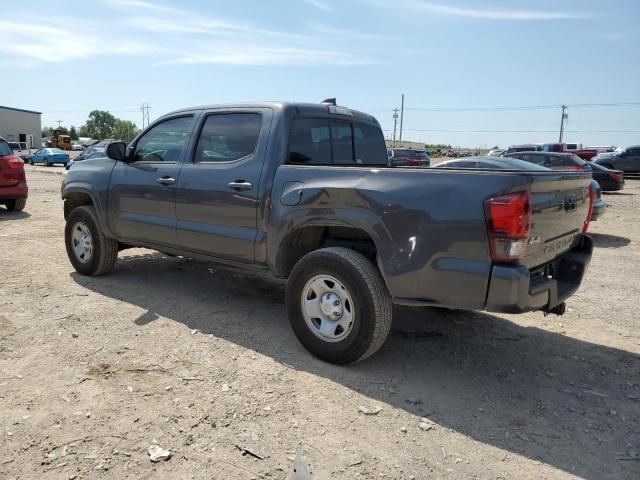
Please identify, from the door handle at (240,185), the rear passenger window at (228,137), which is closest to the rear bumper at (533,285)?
the door handle at (240,185)

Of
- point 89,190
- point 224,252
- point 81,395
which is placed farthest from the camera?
point 89,190

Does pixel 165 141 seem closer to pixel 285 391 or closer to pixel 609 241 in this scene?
pixel 285 391

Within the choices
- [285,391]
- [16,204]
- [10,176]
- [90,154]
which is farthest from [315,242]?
[90,154]

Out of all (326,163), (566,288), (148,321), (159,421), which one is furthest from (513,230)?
(148,321)

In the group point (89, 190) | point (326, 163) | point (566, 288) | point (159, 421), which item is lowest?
point (159, 421)

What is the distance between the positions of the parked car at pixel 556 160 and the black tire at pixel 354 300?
10744 millimetres

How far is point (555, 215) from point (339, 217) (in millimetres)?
1418

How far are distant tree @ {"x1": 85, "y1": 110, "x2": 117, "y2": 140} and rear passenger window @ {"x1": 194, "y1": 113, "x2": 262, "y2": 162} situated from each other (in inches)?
5785

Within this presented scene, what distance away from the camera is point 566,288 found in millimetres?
3562

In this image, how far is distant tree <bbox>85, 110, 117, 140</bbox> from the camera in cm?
13775

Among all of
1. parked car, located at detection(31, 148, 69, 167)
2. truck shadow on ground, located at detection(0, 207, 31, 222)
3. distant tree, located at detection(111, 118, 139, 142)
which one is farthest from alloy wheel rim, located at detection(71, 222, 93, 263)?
distant tree, located at detection(111, 118, 139, 142)

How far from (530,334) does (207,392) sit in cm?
286

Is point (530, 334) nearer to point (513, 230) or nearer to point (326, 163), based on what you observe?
point (513, 230)

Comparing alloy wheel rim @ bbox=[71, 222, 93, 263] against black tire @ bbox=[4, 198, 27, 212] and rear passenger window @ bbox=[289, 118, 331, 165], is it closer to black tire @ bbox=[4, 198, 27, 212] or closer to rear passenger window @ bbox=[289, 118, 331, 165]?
rear passenger window @ bbox=[289, 118, 331, 165]
